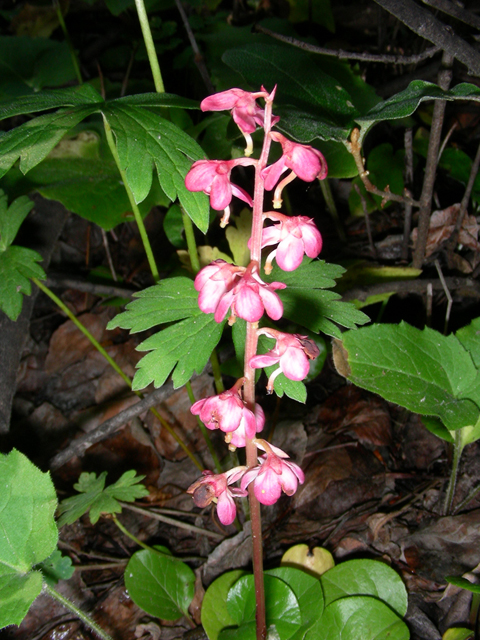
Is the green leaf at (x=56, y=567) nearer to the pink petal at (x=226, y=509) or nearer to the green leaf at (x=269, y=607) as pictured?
the green leaf at (x=269, y=607)

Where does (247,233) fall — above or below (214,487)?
above

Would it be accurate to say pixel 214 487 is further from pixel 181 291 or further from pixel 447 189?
pixel 447 189

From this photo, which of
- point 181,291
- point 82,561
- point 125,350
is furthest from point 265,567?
point 125,350

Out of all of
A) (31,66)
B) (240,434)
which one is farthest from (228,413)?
(31,66)

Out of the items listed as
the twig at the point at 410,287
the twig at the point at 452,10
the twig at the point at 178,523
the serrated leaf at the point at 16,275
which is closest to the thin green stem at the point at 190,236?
the serrated leaf at the point at 16,275

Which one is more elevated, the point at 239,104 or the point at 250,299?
the point at 239,104

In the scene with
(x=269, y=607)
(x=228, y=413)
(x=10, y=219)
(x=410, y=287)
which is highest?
(x=10, y=219)

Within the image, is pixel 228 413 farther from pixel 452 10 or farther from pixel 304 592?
pixel 452 10
